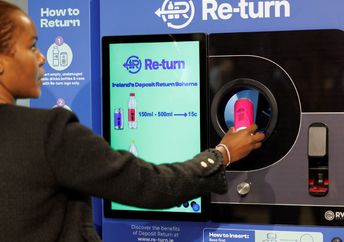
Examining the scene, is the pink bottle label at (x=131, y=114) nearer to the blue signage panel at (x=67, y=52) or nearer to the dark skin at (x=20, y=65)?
the blue signage panel at (x=67, y=52)

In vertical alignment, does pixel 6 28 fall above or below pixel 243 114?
above

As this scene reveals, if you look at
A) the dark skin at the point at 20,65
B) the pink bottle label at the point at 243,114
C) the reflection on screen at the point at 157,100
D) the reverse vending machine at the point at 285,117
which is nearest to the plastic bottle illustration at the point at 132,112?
the reflection on screen at the point at 157,100

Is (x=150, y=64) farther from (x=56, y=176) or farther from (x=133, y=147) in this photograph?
(x=56, y=176)

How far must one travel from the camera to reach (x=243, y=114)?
1.90 m

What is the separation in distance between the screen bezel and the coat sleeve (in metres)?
0.60

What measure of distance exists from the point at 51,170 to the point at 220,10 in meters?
0.98

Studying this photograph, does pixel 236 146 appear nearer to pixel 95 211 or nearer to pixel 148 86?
pixel 148 86

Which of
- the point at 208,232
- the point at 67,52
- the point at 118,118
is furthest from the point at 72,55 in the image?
the point at 208,232

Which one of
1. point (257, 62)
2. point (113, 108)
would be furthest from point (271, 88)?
point (113, 108)

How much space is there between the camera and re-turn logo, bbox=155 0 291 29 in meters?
2.00

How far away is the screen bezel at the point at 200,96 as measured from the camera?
6.74 feet

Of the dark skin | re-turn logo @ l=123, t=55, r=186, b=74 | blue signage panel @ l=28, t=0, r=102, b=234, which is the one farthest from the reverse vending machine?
the dark skin

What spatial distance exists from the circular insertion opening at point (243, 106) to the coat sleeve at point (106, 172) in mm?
500

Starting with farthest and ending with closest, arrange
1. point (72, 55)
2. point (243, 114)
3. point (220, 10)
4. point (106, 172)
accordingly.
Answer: point (72, 55) → point (220, 10) → point (243, 114) → point (106, 172)
